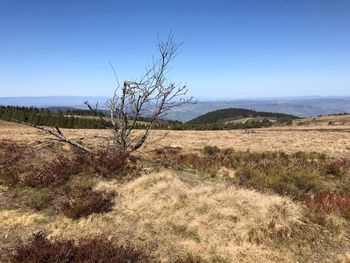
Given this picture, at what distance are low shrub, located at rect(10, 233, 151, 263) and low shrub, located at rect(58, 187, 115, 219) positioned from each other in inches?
69.8

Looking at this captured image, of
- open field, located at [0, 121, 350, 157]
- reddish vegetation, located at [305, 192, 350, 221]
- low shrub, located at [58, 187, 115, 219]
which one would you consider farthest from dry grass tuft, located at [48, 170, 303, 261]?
open field, located at [0, 121, 350, 157]

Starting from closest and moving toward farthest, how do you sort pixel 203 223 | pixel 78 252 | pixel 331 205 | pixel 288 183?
pixel 78 252, pixel 203 223, pixel 331 205, pixel 288 183

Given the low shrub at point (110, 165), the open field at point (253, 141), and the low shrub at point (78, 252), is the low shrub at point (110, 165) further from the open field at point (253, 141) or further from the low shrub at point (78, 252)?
the low shrub at point (78, 252)

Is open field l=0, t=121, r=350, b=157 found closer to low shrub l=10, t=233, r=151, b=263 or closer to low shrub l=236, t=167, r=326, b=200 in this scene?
low shrub l=236, t=167, r=326, b=200

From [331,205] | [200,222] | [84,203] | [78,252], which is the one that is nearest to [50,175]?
[84,203]

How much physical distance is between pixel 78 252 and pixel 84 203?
103 inches

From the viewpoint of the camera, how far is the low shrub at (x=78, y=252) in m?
5.94

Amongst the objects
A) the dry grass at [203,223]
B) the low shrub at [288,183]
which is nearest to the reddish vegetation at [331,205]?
the dry grass at [203,223]

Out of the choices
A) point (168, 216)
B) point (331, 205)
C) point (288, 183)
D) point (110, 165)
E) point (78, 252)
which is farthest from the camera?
point (110, 165)

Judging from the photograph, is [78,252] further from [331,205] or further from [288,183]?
[288,183]

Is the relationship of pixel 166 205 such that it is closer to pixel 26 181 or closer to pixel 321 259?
pixel 321 259

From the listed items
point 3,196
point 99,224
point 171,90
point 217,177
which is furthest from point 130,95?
point 99,224

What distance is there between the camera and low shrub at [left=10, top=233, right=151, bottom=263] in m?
5.94

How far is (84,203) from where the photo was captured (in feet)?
28.2
